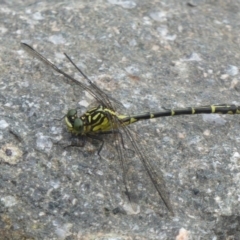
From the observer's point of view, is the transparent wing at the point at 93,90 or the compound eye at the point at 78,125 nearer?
the compound eye at the point at 78,125

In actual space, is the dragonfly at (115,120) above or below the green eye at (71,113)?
below

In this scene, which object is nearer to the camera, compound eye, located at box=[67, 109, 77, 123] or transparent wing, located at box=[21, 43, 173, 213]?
transparent wing, located at box=[21, 43, 173, 213]

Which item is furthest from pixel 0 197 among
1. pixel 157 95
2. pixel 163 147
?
pixel 157 95

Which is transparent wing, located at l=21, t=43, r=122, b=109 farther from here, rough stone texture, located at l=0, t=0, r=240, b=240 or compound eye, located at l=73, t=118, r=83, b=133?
compound eye, located at l=73, t=118, r=83, b=133

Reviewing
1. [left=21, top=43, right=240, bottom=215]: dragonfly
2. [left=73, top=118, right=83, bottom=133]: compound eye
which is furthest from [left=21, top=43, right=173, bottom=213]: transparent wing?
[left=73, top=118, right=83, bottom=133]: compound eye

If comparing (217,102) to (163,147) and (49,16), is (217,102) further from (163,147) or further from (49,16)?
(49,16)

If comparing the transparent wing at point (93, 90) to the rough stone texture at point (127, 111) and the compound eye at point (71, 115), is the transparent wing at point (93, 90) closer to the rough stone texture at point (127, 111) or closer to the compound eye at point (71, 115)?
the rough stone texture at point (127, 111)

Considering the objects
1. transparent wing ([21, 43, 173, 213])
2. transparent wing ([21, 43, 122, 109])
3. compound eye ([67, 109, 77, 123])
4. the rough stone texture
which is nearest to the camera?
the rough stone texture

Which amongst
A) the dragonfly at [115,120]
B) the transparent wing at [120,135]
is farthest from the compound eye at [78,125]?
the transparent wing at [120,135]

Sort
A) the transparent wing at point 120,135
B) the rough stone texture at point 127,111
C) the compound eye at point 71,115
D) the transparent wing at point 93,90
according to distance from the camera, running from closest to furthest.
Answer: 1. the rough stone texture at point 127,111
2. the transparent wing at point 120,135
3. the compound eye at point 71,115
4. the transparent wing at point 93,90
